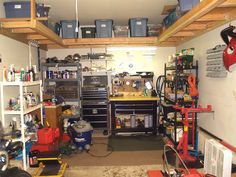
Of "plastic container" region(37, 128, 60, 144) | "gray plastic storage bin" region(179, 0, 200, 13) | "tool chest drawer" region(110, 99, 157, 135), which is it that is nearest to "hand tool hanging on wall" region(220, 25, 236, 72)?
"gray plastic storage bin" region(179, 0, 200, 13)

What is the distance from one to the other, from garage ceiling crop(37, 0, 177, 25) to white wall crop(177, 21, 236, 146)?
929 millimetres

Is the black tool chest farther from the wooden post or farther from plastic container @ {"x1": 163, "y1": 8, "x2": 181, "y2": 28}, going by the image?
the wooden post

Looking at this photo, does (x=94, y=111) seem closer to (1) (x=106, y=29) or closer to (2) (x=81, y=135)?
(2) (x=81, y=135)

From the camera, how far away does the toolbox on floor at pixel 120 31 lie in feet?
16.9

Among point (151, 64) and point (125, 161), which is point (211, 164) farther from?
point (151, 64)

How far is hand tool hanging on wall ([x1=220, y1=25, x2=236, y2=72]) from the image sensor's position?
8.94 feet

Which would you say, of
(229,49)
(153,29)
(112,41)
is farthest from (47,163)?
(153,29)

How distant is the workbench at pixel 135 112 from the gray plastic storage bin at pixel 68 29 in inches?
68.5

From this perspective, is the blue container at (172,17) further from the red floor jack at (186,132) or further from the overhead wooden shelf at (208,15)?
the red floor jack at (186,132)

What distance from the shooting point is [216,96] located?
3496mm

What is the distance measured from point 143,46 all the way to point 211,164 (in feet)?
11.6

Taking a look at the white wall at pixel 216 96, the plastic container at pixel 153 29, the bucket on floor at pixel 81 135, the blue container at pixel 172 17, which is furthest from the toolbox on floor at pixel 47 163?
the plastic container at pixel 153 29

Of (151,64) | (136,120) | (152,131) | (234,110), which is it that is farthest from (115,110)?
(234,110)

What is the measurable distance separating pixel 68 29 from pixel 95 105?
1883 millimetres
